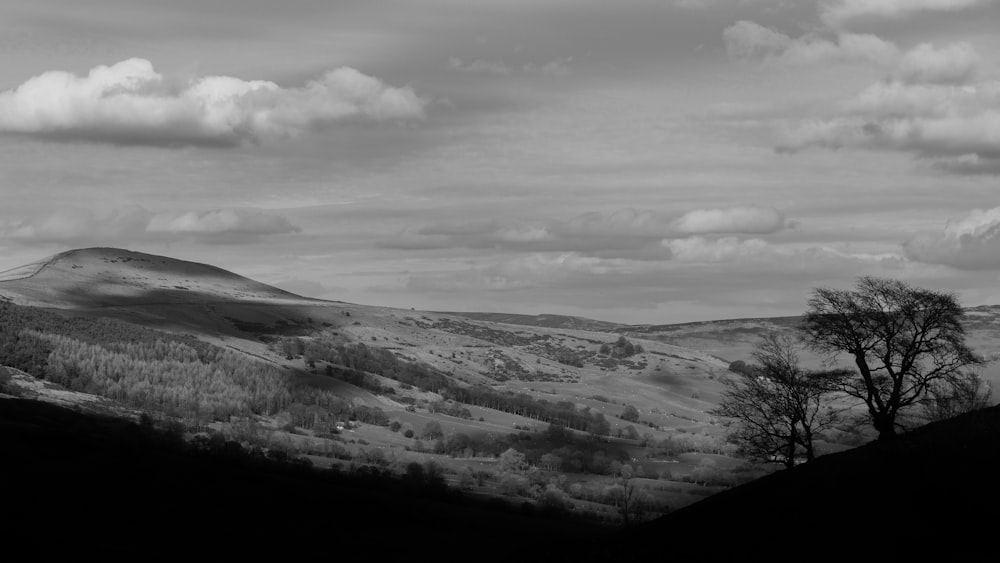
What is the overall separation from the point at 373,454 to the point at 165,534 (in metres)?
64.0

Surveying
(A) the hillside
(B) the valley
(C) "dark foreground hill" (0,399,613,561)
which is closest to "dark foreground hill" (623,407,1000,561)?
(C) "dark foreground hill" (0,399,613,561)

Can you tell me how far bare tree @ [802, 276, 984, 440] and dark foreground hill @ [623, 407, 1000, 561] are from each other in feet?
29.5

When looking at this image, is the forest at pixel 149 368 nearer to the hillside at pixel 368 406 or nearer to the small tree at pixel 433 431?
the hillside at pixel 368 406

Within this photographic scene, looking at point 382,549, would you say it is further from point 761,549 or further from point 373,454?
point 373,454

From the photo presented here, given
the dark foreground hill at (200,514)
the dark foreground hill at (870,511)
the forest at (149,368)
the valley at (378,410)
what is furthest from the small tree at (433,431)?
the dark foreground hill at (870,511)

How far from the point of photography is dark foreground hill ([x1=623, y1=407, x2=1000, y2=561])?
68.7 ft

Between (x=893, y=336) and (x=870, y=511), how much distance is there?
59.1 feet

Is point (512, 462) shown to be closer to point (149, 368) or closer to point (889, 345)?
point (149, 368)

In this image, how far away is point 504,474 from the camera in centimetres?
9544

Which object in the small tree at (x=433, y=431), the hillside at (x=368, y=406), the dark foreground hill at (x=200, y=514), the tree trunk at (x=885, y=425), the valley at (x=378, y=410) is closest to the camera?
the tree trunk at (x=885, y=425)

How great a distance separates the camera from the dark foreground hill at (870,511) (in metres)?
21.0

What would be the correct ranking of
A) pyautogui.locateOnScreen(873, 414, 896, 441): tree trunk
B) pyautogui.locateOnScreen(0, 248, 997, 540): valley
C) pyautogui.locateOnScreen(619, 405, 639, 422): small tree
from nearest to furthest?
1. pyautogui.locateOnScreen(873, 414, 896, 441): tree trunk
2. pyautogui.locateOnScreen(0, 248, 997, 540): valley
3. pyautogui.locateOnScreen(619, 405, 639, 422): small tree

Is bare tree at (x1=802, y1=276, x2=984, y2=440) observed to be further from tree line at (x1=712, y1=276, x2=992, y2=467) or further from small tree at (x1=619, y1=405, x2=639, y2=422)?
small tree at (x1=619, y1=405, x2=639, y2=422)

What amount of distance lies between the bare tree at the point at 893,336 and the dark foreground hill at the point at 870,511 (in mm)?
8979
